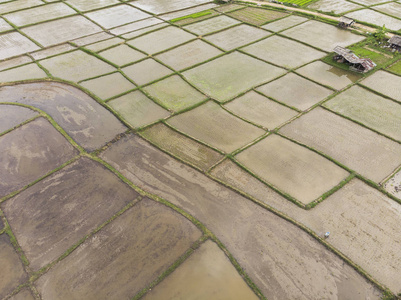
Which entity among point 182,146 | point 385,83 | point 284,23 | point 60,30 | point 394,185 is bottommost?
point 60,30

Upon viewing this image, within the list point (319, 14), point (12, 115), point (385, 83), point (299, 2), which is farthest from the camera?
point (299, 2)

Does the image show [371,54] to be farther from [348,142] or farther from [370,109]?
[348,142]

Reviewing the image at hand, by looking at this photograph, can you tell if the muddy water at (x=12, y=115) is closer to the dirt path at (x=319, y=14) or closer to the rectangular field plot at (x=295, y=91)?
the rectangular field plot at (x=295, y=91)

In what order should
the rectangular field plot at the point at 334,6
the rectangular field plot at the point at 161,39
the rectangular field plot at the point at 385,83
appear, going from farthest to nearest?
the rectangular field plot at the point at 334,6
the rectangular field plot at the point at 161,39
the rectangular field plot at the point at 385,83

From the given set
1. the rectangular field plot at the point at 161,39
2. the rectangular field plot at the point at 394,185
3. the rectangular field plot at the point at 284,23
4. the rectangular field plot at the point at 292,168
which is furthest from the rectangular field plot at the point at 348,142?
the rectangular field plot at the point at 161,39

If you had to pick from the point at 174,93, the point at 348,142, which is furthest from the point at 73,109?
the point at 348,142

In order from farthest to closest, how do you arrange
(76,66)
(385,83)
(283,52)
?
(283,52) → (76,66) → (385,83)

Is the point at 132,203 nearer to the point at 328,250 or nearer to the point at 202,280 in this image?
the point at 202,280
